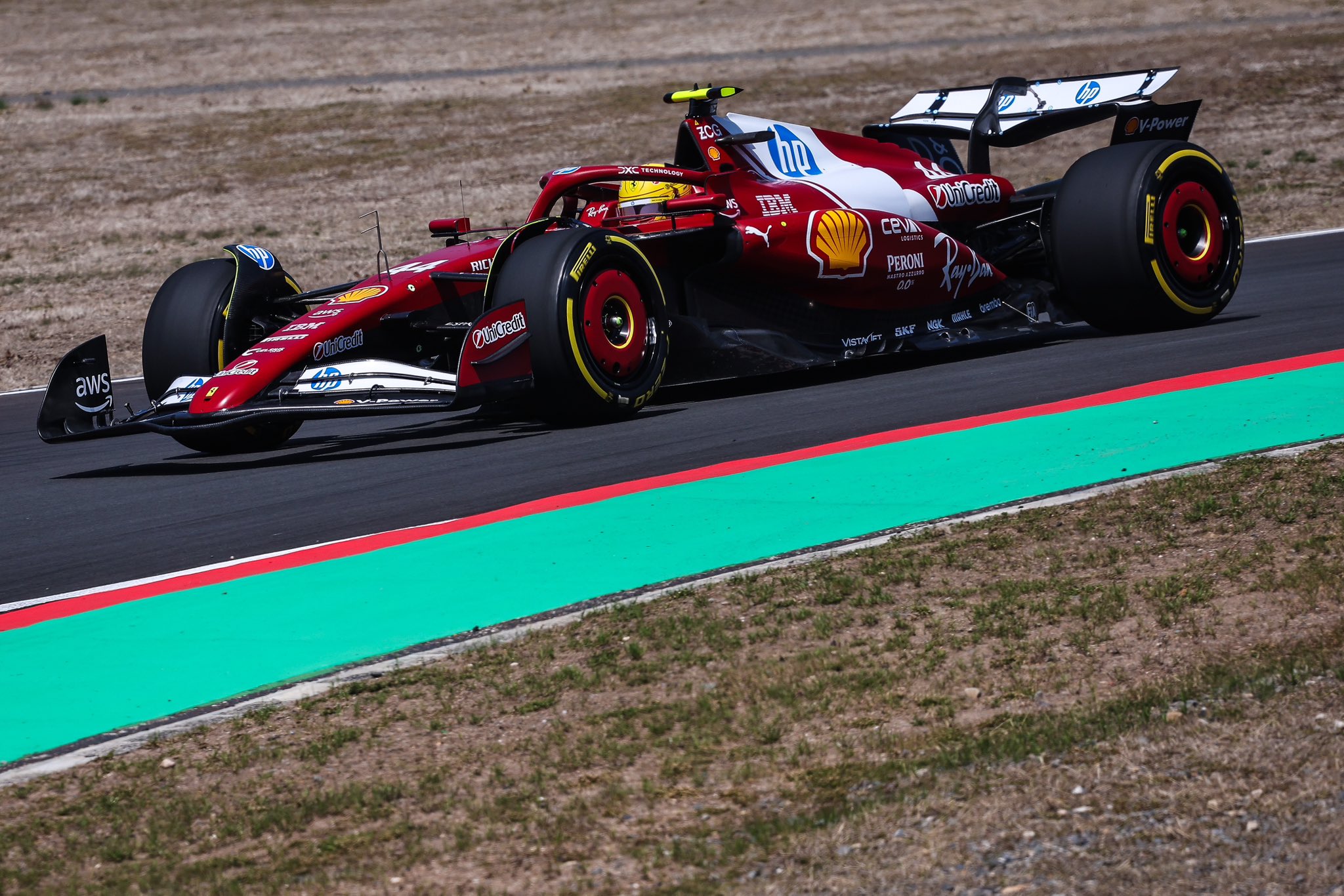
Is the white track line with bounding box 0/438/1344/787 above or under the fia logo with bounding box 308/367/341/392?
under

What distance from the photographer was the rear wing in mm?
10812

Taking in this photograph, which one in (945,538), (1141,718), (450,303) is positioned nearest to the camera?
(1141,718)

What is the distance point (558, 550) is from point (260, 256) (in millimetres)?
3721

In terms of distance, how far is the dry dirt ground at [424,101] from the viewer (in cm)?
1988

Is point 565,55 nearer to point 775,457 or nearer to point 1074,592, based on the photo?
point 775,457

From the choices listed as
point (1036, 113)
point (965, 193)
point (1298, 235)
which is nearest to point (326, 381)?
point (965, 193)

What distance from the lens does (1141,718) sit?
413 cm

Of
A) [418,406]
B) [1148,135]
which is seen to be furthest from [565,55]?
[418,406]

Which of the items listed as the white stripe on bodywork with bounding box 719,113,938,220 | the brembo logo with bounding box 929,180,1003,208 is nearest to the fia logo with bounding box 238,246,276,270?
the white stripe on bodywork with bounding box 719,113,938,220

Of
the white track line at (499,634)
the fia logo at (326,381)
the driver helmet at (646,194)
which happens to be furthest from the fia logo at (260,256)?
the white track line at (499,634)

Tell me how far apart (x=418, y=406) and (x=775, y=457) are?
66.4 inches

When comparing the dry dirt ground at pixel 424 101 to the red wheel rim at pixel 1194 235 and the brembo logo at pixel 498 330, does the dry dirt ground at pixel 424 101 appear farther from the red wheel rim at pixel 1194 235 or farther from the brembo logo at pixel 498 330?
the red wheel rim at pixel 1194 235

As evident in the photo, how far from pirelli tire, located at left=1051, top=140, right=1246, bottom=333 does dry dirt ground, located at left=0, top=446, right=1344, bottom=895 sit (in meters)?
4.47

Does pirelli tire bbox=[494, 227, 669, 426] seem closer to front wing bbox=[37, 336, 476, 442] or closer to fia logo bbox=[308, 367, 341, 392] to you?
front wing bbox=[37, 336, 476, 442]
